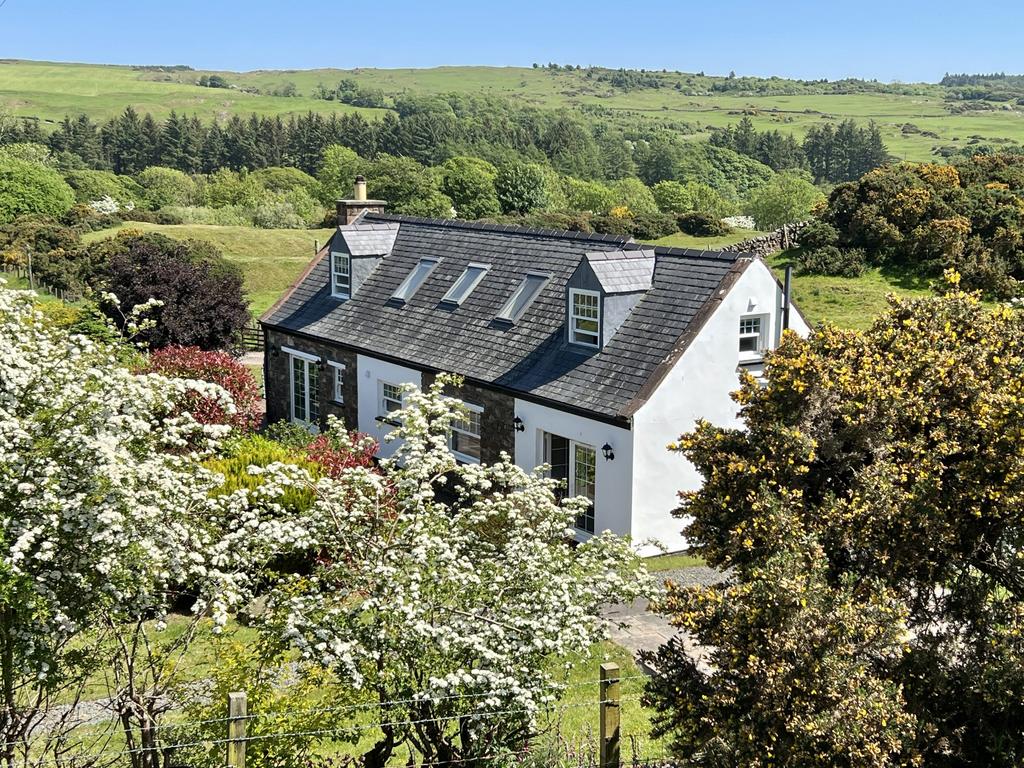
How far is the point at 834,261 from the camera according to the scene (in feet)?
133

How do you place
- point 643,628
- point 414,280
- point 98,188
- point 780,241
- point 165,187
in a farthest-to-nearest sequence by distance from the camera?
point 165,187 → point 98,188 → point 780,241 → point 414,280 → point 643,628

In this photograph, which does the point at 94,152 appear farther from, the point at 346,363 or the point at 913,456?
the point at 913,456

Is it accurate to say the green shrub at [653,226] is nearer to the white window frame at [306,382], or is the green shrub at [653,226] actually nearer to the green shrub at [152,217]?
the white window frame at [306,382]

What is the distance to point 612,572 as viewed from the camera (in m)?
10.2

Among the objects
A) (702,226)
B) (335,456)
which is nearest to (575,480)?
(335,456)

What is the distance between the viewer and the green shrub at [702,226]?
67.4 metres

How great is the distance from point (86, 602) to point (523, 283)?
50.4 ft

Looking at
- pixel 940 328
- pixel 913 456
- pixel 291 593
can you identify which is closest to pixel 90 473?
pixel 291 593

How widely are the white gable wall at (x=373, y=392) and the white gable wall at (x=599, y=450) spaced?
4.57 m

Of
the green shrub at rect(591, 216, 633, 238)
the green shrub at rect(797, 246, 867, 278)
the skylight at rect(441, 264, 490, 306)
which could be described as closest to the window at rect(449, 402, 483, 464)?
the skylight at rect(441, 264, 490, 306)

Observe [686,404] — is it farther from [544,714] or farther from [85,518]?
[85,518]

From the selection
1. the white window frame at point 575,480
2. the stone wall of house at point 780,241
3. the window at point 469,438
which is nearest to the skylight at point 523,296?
the window at point 469,438

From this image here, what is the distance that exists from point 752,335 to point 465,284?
7.72 metres

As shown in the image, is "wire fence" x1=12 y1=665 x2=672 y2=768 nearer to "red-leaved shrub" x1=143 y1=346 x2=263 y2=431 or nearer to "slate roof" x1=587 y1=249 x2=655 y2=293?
"slate roof" x1=587 y1=249 x2=655 y2=293
